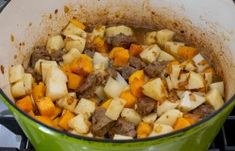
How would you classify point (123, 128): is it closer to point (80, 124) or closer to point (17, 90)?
point (80, 124)

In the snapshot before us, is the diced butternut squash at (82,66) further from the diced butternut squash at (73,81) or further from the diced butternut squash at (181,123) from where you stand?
the diced butternut squash at (181,123)

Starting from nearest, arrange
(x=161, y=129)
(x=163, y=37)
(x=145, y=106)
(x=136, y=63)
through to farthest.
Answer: (x=161, y=129), (x=145, y=106), (x=136, y=63), (x=163, y=37)

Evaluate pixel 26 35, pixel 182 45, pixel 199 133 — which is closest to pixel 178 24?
pixel 182 45

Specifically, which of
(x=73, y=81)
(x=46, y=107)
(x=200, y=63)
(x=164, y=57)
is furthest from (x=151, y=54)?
(x=46, y=107)

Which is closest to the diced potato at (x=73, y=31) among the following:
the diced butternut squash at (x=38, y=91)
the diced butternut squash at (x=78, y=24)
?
the diced butternut squash at (x=78, y=24)

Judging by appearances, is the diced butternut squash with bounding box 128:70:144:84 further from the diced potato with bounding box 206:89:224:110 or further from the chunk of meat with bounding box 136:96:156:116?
the diced potato with bounding box 206:89:224:110
